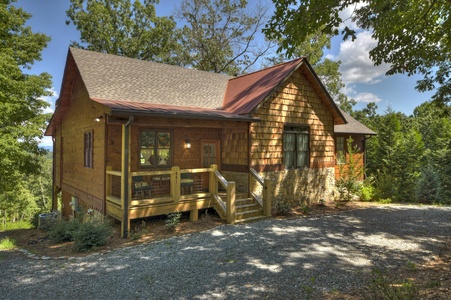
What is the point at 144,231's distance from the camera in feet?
28.3

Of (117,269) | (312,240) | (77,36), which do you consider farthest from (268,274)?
(77,36)

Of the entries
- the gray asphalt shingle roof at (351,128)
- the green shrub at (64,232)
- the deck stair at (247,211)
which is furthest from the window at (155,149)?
the gray asphalt shingle roof at (351,128)

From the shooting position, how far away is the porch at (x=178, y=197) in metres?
8.50

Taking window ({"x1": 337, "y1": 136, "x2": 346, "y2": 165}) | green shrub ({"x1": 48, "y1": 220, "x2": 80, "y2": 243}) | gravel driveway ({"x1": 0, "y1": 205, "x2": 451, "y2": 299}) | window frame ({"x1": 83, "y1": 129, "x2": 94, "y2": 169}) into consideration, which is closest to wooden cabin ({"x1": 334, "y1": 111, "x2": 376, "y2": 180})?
window ({"x1": 337, "y1": 136, "x2": 346, "y2": 165})

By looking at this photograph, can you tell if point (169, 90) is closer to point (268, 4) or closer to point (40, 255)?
point (40, 255)

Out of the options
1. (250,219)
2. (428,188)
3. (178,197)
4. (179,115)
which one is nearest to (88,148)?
(178,197)

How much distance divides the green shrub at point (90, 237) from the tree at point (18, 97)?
34.7ft

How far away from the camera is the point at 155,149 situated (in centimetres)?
1102

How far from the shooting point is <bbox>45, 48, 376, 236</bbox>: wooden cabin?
30.9ft

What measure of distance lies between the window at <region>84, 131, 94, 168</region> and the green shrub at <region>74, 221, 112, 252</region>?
437cm

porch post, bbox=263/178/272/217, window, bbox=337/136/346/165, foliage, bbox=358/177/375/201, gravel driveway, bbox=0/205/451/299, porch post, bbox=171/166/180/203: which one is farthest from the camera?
window, bbox=337/136/346/165

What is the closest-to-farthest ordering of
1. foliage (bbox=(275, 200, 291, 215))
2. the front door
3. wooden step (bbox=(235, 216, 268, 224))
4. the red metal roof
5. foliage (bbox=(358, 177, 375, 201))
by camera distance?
wooden step (bbox=(235, 216, 268, 224)), foliage (bbox=(275, 200, 291, 215)), the red metal roof, the front door, foliage (bbox=(358, 177, 375, 201))

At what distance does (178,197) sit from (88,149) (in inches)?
202

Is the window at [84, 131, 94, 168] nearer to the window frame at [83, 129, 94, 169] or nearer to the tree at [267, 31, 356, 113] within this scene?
the window frame at [83, 129, 94, 169]
